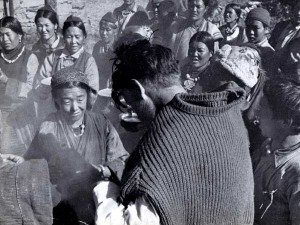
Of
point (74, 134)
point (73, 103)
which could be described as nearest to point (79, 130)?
point (74, 134)

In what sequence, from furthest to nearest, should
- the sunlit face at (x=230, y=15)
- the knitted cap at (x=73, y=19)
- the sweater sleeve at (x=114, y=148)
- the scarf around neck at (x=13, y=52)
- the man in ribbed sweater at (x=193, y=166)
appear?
the scarf around neck at (x=13, y=52) → the knitted cap at (x=73, y=19) → the sunlit face at (x=230, y=15) → the sweater sleeve at (x=114, y=148) → the man in ribbed sweater at (x=193, y=166)

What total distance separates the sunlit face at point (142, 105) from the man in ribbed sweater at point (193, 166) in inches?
2.6

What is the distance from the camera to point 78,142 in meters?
4.49

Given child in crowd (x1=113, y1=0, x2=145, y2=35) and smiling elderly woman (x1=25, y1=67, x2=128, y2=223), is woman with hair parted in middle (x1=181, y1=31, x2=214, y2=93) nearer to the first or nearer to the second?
child in crowd (x1=113, y1=0, x2=145, y2=35)

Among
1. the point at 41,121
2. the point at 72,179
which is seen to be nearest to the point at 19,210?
the point at 72,179

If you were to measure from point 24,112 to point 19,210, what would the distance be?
2.67 metres

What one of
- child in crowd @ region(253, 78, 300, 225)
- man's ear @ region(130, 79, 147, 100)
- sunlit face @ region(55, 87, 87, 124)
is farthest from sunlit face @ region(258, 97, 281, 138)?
man's ear @ region(130, 79, 147, 100)

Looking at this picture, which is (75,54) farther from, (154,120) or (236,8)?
(154,120)

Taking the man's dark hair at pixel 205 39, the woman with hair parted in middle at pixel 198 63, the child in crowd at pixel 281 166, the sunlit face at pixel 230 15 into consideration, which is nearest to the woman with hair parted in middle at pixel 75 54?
the woman with hair parted in middle at pixel 198 63

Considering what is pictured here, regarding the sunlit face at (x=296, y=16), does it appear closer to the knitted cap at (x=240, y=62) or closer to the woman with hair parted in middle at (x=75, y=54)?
the knitted cap at (x=240, y=62)

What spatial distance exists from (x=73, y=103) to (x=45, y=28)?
4.00 ft

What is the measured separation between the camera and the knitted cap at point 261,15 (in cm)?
491

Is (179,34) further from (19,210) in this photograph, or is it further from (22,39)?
(19,210)

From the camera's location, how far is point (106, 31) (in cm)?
538
